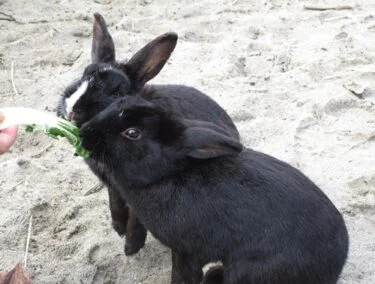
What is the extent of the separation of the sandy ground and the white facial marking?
913mm

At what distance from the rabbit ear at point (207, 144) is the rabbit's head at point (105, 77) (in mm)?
489


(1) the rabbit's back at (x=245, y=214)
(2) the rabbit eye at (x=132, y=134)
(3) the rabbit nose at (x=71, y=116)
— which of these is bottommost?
(1) the rabbit's back at (x=245, y=214)

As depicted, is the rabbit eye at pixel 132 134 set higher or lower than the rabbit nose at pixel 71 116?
higher

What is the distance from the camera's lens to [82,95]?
3.42m

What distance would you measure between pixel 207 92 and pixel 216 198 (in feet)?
6.14

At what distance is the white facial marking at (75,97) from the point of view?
339 cm

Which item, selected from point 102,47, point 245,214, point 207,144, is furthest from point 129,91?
point 245,214

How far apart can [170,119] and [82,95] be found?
477 millimetres

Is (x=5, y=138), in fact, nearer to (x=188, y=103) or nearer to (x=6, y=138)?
(x=6, y=138)

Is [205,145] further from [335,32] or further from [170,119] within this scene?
[335,32]

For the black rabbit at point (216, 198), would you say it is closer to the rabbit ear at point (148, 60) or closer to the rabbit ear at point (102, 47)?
the rabbit ear at point (148, 60)

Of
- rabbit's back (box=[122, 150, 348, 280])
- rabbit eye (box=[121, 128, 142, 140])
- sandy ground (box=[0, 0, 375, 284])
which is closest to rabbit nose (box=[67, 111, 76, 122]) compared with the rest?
rabbit eye (box=[121, 128, 142, 140])

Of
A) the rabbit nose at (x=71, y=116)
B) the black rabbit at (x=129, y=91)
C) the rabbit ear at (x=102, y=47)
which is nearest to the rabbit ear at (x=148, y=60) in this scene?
the black rabbit at (x=129, y=91)

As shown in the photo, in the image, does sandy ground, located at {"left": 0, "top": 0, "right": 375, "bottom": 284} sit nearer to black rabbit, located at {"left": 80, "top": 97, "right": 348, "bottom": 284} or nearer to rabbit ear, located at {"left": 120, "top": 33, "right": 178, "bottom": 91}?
black rabbit, located at {"left": 80, "top": 97, "right": 348, "bottom": 284}
